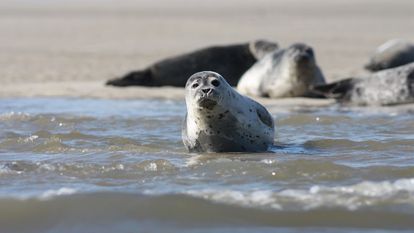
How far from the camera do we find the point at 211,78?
625 cm

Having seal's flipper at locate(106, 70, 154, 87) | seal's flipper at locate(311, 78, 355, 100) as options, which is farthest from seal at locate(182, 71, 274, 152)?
seal's flipper at locate(106, 70, 154, 87)

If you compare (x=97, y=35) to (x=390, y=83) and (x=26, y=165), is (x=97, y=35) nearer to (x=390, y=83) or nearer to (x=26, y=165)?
(x=390, y=83)

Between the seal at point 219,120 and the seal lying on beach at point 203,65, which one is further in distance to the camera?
the seal lying on beach at point 203,65

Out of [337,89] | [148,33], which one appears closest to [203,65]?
[337,89]

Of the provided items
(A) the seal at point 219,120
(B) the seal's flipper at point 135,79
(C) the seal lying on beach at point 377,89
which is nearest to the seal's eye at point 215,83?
(A) the seal at point 219,120

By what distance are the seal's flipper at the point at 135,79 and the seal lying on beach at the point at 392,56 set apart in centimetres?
308

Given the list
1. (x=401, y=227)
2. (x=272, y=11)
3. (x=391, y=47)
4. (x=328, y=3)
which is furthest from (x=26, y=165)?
(x=328, y=3)

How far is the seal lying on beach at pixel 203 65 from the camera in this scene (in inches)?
488

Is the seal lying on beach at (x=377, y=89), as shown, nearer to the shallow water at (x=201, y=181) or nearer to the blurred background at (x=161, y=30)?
the shallow water at (x=201, y=181)

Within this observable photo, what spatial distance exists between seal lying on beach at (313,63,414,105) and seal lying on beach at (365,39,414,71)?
2501 millimetres

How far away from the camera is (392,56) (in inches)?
515

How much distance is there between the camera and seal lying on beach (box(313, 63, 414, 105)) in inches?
385

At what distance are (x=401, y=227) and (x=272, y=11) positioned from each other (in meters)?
23.8

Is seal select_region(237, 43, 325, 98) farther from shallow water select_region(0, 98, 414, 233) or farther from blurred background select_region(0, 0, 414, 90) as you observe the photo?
shallow water select_region(0, 98, 414, 233)
